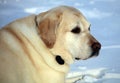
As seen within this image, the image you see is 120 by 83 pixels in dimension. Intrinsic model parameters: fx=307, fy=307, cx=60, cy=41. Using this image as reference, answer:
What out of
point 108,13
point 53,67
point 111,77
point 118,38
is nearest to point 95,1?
point 108,13

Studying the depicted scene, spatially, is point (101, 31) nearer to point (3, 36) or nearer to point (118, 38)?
point (118, 38)

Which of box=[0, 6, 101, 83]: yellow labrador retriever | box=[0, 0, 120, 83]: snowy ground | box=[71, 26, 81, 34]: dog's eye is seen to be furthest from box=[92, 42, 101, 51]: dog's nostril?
box=[0, 0, 120, 83]: snowy ground

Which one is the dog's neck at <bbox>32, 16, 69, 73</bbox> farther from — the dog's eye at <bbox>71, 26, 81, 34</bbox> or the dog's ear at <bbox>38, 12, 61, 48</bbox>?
the dog's eye at <bbox>71, 26, 81, 34</bbox>

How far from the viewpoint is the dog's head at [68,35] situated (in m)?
1.42

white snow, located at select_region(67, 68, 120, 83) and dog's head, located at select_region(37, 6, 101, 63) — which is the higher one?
dog's head, located at select_region(37, 6, 101, 63)

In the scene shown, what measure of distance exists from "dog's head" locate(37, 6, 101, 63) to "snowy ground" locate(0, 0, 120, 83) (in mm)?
333

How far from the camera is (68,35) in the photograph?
1.47 metres

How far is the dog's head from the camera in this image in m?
1.42

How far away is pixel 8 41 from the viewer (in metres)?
1.39

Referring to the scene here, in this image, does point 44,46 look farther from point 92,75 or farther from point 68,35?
point 92,75

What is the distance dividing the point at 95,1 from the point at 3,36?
70 centimetres

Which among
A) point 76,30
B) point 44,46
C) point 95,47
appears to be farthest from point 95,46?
point 44,46

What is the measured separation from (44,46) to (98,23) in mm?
528

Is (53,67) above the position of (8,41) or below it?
below
